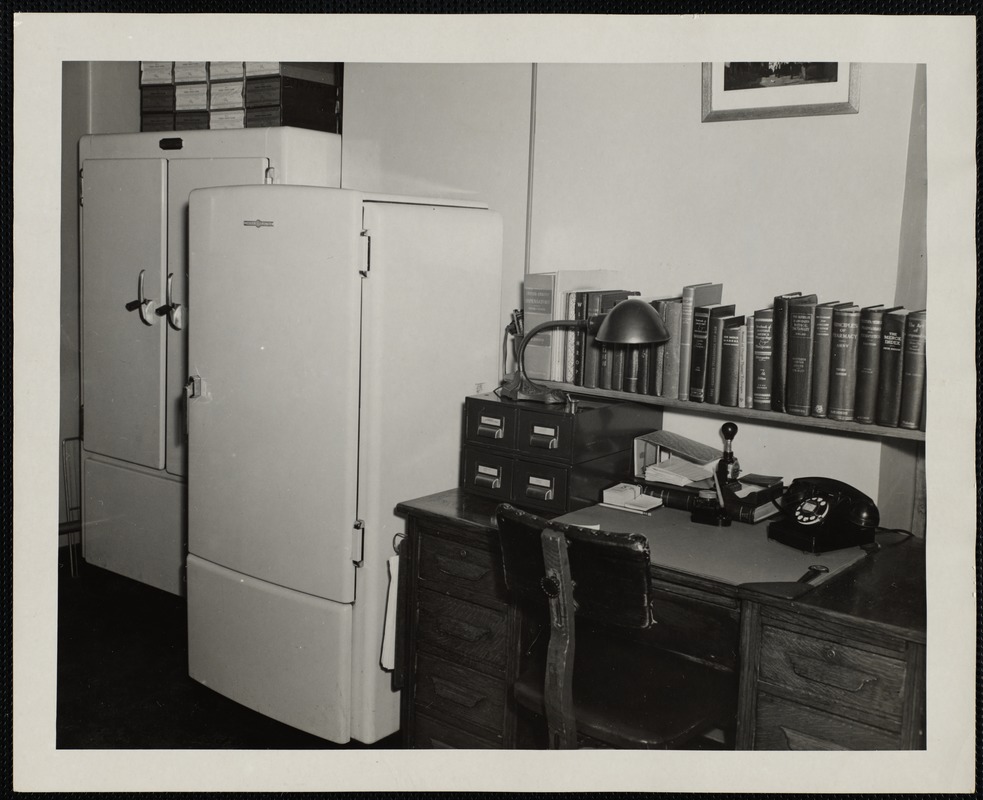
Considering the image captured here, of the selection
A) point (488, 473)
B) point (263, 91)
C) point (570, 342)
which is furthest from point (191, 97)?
point (488, 473)

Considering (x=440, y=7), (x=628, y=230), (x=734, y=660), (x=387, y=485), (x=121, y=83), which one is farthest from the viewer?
(x=121, y=83)

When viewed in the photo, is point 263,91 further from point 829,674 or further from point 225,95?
point 829,674

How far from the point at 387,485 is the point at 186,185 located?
166 centimetres

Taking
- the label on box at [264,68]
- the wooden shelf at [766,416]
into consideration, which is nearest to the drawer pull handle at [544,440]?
the wooden shelf at [766,416]

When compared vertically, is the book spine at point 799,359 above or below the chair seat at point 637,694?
above

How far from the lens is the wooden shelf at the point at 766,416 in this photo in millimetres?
2256

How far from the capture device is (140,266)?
→ 3863 millimetres

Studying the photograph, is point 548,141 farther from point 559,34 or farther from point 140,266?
point 140,266

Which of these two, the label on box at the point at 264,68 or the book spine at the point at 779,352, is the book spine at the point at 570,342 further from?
the label on box at the point at 264,68

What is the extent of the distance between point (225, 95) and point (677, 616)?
104 inches

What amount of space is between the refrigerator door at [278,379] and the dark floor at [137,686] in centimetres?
50

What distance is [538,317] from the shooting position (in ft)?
9.45

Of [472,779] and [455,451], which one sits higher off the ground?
[455,451]

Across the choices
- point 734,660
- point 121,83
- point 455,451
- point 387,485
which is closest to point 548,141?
point 455,451
